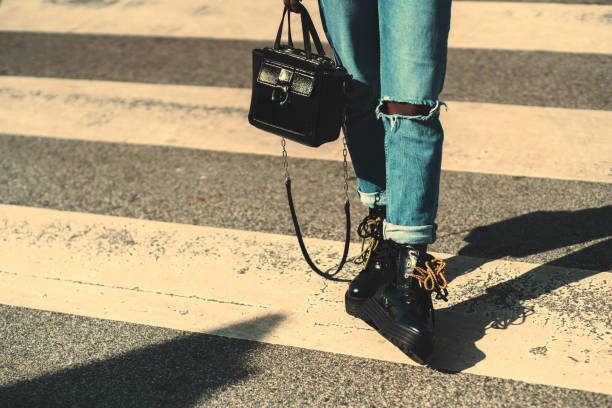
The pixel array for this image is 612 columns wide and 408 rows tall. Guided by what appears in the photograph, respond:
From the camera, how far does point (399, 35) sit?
2.20 metres

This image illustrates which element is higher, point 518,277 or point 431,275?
point 431,275

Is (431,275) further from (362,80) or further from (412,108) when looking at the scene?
(362,80)

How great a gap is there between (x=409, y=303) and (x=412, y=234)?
0.22 m

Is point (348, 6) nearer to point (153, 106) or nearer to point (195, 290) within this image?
point (195, 290)

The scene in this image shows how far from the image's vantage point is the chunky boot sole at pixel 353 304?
2496mm

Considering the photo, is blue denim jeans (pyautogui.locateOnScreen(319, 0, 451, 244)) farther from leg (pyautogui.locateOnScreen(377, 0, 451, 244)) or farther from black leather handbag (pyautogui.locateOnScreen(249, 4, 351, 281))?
black leather handbag (pyautogui.locateOnScreen(249, 4, 351, 281))

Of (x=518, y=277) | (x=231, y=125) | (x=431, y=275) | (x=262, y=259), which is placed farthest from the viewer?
(x=231, y=125)

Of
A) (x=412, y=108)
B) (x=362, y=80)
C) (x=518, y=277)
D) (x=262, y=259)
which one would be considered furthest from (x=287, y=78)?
(x=518, y=277)

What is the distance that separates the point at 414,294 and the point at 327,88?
Answer: 69cm

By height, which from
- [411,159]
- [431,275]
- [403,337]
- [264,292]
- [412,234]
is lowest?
[264,292]

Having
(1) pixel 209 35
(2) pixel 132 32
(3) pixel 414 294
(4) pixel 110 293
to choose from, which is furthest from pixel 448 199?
(2) pixel 132 32

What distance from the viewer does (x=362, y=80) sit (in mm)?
2510

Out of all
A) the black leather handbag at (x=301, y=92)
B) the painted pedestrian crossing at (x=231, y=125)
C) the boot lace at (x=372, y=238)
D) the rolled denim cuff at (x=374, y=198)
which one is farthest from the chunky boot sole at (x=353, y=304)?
the painted pedestrian crossing at (x=231, y=125)

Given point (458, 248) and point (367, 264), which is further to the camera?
point (458, 248)
